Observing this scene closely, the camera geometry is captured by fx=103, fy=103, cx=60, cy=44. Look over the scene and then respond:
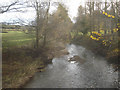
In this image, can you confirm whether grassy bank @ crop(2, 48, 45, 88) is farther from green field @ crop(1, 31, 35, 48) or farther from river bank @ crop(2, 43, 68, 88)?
green field @ crop(1, 31, 35, 48)

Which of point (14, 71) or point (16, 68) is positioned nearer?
point (14, 71)

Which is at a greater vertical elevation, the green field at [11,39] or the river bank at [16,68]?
the green field at [11,39]

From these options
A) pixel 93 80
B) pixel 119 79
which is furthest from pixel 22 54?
pixel 119 79

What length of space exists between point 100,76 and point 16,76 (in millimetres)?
5943

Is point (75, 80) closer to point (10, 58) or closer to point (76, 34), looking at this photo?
point (10, 58)

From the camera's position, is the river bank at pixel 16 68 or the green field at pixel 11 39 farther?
the river bank at pixel 16 68

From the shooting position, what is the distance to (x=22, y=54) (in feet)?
31.0

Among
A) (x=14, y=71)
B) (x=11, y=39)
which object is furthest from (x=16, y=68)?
(x=11, y=39)

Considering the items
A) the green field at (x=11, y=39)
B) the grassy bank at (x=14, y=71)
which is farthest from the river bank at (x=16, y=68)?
the green field at (x=11, y=39)

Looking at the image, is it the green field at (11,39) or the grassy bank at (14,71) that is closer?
the green field at (11,39)

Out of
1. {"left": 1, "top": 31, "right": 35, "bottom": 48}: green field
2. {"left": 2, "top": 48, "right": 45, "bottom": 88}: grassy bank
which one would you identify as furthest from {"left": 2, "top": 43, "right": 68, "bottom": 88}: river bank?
{"left": 1, "top": 31, "right": 35, "bottom": 48}: green field

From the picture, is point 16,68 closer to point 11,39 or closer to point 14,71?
point 14,71

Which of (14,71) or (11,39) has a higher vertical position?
(11,39)

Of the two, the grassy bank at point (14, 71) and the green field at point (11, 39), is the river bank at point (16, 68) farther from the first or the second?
the green field at point (11, 39)
